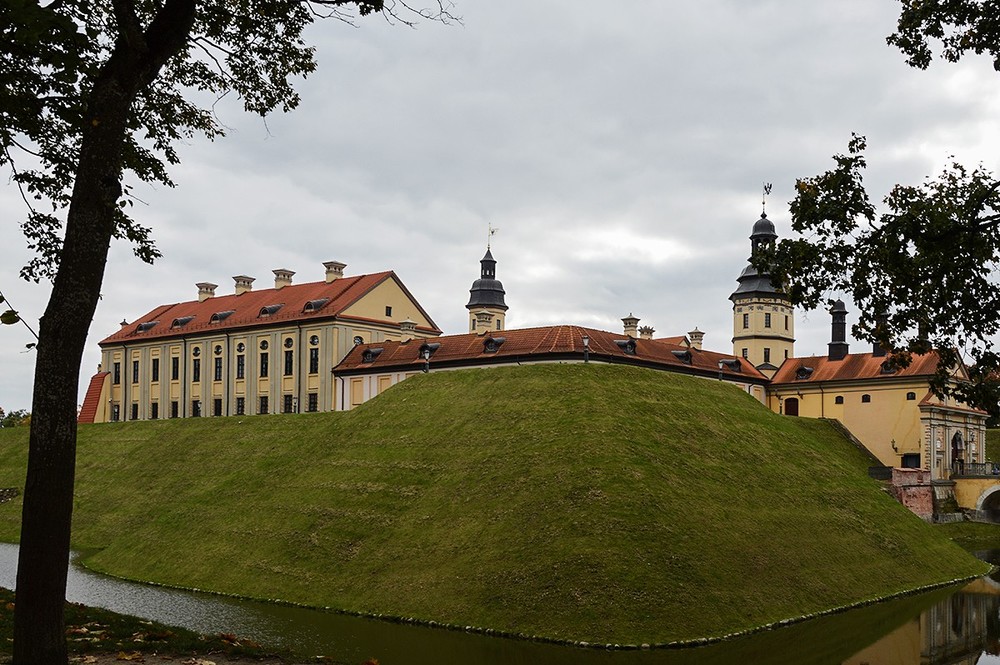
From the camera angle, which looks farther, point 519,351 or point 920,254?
point 519,351

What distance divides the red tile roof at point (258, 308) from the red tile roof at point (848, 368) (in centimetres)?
3393

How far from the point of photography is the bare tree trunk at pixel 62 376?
42.2 feet

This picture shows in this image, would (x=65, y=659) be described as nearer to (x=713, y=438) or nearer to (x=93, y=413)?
A: (x=713, y=438)

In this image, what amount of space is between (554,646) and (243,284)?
6691 centimetres

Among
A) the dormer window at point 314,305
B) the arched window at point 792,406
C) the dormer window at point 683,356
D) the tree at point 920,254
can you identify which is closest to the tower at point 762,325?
the arched window at point 792,406

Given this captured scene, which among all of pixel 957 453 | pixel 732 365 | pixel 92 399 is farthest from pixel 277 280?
pixel 957 453

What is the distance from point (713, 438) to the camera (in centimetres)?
4497

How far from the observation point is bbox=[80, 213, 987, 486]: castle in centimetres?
7206

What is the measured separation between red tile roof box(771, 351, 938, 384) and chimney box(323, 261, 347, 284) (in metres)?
41.6

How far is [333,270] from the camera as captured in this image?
271 ft

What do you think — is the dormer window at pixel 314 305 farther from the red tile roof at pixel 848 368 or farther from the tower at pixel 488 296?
the red tile roof at pixel 848 368

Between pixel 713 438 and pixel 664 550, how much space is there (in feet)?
42.6

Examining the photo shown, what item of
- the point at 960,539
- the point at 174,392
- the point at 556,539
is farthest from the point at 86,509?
the point at 960,539

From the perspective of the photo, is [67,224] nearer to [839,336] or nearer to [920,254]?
[920,254]
